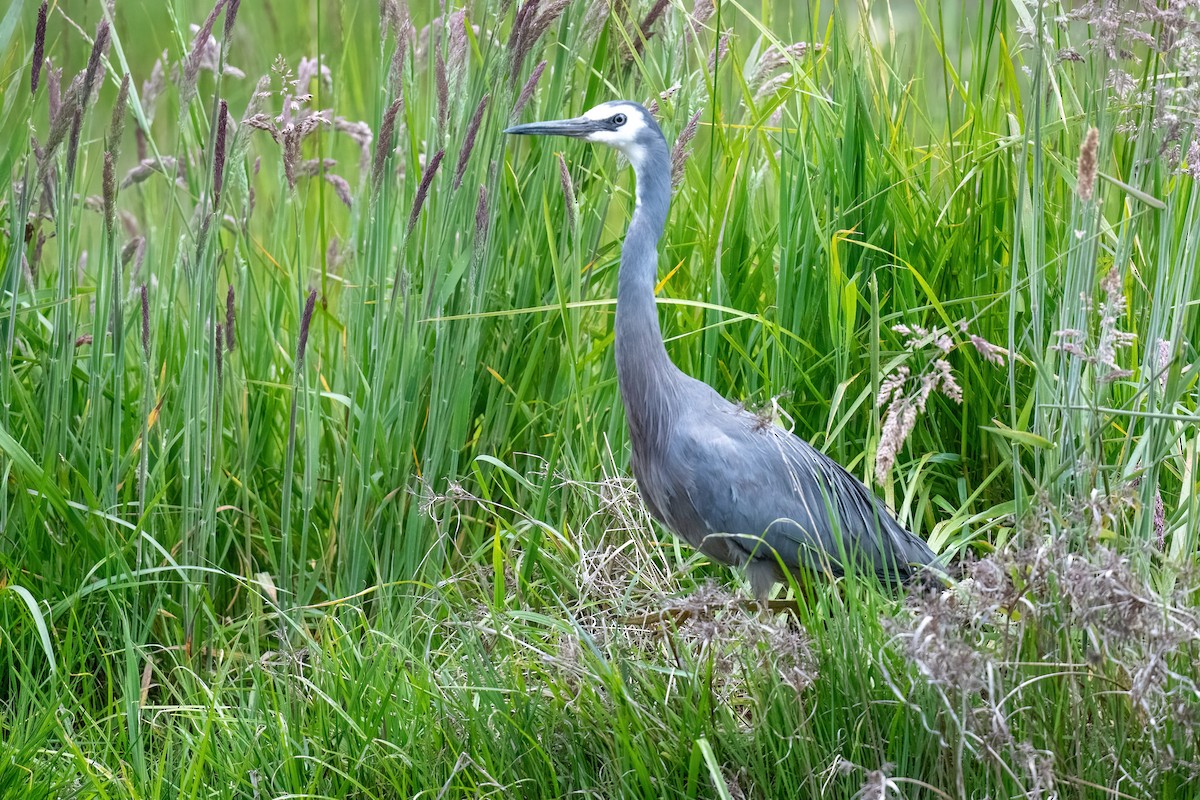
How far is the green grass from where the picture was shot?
195 cm

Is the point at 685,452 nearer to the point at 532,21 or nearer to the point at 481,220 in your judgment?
the point at 481,220

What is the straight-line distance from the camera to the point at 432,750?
2.20 m

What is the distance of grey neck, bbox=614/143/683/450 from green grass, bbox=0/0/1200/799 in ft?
0.37

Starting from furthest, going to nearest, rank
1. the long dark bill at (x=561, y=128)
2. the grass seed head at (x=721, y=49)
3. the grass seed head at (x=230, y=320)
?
the grass seed head at (x=721, y=49) < the long dark bill at (x=561, y=128) < the grass seed head at (x=230, y=320)

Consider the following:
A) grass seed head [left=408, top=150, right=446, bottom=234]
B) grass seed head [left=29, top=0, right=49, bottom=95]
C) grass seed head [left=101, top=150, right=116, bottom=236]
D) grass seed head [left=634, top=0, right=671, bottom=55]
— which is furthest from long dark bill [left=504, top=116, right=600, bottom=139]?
grass seed head [left=29, top=0, right=49, bottom=95]

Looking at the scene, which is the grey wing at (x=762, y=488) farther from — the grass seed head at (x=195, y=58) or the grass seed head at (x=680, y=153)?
the grass seed head at (x=195, y=58)

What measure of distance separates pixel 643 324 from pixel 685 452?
0.30 meters

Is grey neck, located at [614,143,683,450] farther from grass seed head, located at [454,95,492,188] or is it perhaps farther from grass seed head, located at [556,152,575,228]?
grass seed head, located at [454,95,492,188]

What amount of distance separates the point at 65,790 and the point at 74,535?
66cm

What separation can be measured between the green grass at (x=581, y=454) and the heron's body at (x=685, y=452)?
110 millimetres

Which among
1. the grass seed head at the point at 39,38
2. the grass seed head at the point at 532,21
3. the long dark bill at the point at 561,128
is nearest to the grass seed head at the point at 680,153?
the long dark bill at the point at 561,128

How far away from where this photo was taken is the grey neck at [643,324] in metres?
2.81

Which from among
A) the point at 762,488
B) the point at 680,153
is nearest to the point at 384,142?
the point at 680,153

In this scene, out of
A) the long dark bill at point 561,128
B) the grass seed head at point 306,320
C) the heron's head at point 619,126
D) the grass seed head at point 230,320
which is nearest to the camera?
the grass seed head at point 306,320
